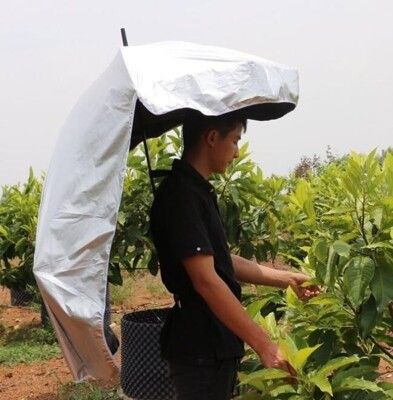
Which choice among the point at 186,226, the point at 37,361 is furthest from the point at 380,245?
the point at 37,361

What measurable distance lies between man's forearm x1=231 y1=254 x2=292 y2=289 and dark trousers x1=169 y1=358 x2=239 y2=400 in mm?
390

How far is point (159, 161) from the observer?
4695mm

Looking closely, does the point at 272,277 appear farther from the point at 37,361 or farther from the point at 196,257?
the point at 37,361

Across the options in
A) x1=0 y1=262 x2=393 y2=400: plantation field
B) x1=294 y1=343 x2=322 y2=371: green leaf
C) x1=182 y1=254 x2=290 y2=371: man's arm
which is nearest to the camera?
x1=294 y1=343 x2=322 y2=371: green leaf

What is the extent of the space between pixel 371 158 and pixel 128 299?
722 cm

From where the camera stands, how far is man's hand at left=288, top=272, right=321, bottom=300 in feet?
8.36

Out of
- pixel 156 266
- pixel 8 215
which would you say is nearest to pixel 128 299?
pixel 8 215

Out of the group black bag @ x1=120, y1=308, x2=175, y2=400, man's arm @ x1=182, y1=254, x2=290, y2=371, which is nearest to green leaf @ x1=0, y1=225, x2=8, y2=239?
black bag @ x1=120, y1=308, x2=175, y2=400

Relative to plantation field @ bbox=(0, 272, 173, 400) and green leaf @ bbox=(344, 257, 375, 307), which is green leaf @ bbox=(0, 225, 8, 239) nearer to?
plantation field @ bbox=(0, 272, 173, 400)

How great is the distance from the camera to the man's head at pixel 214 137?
2365 millimetres

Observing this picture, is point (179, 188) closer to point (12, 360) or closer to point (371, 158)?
point (371, 158)

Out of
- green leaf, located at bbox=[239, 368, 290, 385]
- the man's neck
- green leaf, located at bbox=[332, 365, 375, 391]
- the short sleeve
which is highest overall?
the man's neck

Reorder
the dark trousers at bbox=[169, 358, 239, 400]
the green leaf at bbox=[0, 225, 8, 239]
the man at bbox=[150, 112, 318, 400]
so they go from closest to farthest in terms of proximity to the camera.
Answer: the man at bbox=[150, 112, 318, 400] → the dark trousers at bbox=[169, 358, 239, 400] → the green leaf at bbox=[0, 225, 8, 239]

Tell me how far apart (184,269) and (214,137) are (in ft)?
1.50
